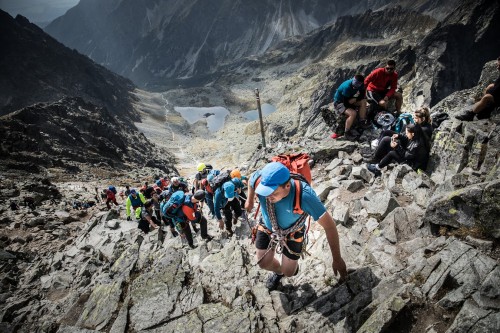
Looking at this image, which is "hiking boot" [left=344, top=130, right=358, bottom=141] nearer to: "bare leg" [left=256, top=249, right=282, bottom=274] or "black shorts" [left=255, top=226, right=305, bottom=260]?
"black shorts" [left=255, top=226, right=305, bottom=260]

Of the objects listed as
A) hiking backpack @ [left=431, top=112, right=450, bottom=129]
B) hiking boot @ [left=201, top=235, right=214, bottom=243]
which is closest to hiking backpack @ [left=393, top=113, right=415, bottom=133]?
hiking backpack @ [left=431, top=112, right=450, bottom=129]

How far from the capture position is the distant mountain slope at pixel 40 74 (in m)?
80.7

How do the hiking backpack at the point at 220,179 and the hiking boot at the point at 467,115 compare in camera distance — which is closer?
the hiking boot at the point at 467,115

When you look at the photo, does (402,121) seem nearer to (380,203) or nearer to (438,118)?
(438,118)

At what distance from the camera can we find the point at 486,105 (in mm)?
7039

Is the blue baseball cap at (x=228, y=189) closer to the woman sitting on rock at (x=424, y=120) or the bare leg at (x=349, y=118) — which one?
the woman sitting on rock at (x=424, y=120)

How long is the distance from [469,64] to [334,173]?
87378 millimetres

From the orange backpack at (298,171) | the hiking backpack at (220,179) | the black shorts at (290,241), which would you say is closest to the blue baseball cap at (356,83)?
the hiking backpack at (220,179)

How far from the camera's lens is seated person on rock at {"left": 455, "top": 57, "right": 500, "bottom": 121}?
6.89m

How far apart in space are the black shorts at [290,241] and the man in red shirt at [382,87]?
8366 millimetres

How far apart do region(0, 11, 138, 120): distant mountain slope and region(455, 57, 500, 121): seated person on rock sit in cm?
10163

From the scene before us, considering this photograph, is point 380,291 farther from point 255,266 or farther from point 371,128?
point 371,128

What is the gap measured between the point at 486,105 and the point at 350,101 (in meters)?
4.47

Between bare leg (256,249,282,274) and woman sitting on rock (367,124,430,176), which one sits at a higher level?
woman sitting on rock (367,124,430,176)
